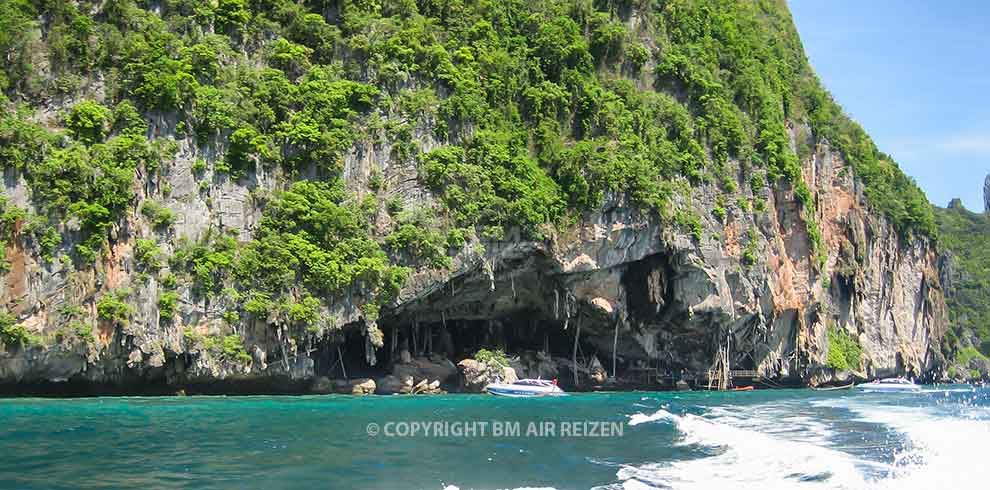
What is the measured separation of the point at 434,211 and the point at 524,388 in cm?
1014

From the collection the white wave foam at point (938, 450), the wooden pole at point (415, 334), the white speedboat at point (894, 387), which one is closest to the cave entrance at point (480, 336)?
the wooden pole at point (415, 334)

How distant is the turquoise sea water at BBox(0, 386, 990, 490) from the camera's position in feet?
50.9

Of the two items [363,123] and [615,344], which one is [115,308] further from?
[615,344]

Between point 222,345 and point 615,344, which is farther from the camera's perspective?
point 615,344

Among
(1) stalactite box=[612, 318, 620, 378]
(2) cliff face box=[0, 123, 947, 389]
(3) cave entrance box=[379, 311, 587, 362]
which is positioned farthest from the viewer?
(1) stalactite box=[612, 318, 620, 378]

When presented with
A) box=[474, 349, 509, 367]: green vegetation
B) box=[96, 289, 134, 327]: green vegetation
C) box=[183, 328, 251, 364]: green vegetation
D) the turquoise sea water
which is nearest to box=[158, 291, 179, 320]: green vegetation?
box=[183, 328, 251, 364]: green vegetation

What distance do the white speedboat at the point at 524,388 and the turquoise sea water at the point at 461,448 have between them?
10499mm

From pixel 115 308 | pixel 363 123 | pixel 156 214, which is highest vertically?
pixel 363 123

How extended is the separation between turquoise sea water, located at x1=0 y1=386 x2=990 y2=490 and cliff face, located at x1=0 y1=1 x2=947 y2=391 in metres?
5.76

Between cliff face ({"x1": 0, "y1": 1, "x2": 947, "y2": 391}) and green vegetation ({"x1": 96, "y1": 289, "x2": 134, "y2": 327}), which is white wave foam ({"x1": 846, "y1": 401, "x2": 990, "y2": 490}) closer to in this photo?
cliff face ({"x1": 0, "y1": 1, "x2": 947, "y2": 391})

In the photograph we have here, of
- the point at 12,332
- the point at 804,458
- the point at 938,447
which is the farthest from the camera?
the point at 12,332

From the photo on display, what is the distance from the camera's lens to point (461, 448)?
65.2 ft

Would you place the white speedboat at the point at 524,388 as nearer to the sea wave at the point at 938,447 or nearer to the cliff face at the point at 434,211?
the cliff face at the point at 434,211

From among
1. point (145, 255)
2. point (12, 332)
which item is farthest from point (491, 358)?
point (12, 332)
